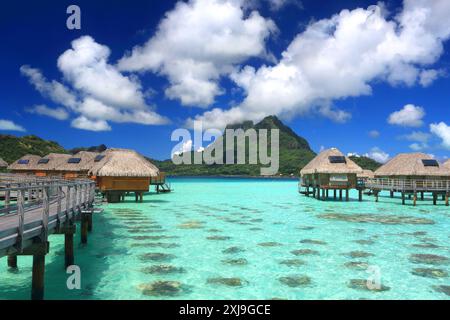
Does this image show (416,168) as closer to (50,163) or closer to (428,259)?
(428,259)

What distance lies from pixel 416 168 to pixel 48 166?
132 ft

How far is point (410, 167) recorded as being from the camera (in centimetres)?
3747

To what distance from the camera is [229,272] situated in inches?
428

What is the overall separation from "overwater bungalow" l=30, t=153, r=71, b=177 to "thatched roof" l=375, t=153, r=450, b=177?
3657cm

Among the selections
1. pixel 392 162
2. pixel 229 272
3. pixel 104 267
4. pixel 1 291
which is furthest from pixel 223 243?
pixel 392 162

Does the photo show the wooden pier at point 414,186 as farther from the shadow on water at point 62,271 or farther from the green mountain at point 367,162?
the green mountain at point 367,162

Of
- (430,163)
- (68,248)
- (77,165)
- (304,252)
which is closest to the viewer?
(68,248)

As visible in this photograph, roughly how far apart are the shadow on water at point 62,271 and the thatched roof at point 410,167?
103 feet

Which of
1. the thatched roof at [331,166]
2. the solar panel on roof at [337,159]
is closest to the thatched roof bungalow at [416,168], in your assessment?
the thatched roof at [331,166]

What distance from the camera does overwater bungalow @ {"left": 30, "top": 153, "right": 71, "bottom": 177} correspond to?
44.4m

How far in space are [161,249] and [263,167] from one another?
156001 millimetres

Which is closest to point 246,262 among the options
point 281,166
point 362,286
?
point 362,286

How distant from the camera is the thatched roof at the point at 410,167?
36656 mm
